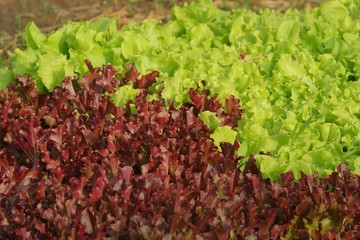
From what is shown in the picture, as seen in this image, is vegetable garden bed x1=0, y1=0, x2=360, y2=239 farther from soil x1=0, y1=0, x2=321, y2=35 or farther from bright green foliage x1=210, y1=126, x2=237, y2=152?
soil x1=0, y1=0, x2=321, y2=35

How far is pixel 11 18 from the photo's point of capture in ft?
27.3

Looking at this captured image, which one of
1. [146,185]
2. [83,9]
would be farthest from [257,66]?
[83,9]

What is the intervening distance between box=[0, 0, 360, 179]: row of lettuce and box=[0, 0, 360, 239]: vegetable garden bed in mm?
10

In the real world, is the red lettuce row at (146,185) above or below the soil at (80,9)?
above

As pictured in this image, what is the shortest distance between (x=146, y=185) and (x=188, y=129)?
71cm

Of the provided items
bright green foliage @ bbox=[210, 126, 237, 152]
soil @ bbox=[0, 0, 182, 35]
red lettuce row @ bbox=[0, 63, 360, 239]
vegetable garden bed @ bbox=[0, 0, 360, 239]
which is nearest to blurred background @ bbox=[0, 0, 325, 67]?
soil @ bbox=[0, 0, 182, 35]

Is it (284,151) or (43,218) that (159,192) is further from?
(284,151)

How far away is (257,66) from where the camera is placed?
5.22m

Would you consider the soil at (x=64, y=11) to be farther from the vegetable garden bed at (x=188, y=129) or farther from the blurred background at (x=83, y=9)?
the vegetable garden bed at (x=188, y=129)

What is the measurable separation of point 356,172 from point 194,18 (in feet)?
7.73

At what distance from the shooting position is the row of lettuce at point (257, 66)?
13.9ft

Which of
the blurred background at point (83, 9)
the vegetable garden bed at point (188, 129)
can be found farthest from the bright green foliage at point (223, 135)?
the blurred background at point (83, 9)

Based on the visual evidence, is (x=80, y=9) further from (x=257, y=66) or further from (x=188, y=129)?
(x=188, y=129)

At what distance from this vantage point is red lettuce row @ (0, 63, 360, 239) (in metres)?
3.42
